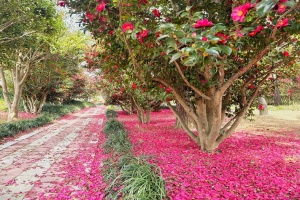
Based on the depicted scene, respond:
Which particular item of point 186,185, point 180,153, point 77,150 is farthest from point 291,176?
point 77,150

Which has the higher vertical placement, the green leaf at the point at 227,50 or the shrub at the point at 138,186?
the green leaf at the point at 227,50

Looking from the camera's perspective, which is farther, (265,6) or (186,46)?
(186,46)

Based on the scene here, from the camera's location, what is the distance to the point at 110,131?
812 cm

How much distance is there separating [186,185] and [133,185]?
73cm

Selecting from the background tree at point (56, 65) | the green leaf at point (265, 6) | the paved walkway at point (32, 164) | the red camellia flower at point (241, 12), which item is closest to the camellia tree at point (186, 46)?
the red camellia flower at point (241, 12)

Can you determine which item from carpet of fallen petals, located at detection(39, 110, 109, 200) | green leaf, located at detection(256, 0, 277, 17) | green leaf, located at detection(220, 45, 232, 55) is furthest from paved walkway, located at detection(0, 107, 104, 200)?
green leaf, located at detection(256, 0, 277, 17)

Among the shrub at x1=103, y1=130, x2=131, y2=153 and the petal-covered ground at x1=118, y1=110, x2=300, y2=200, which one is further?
the shrub at x1=103, y1=130, x2=131, y2=153

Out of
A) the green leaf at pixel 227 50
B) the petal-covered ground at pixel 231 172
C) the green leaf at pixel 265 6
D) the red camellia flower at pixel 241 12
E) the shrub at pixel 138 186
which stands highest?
the red camellia flower at pixel 241 12

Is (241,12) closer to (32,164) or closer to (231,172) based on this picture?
(231,172)

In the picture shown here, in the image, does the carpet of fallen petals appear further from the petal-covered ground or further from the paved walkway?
the petal-covered ground

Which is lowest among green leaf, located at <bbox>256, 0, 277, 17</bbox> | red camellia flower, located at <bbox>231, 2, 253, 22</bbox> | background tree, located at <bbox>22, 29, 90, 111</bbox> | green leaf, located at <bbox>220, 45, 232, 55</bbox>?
green leaf, located at <bbox>220, 45, 232, 55</bbox>

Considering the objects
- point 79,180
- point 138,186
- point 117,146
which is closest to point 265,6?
point 138,186

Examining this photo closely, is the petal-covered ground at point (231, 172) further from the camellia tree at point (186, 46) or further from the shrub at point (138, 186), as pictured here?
the camellia tree at point (186, 46)

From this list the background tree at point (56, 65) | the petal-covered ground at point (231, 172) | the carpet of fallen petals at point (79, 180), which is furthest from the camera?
the background tree at point (56, 65)
